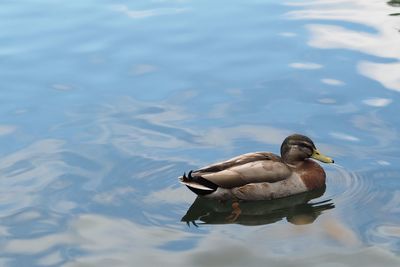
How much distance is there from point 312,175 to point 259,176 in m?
0.53

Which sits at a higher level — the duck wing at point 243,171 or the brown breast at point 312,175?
the duck wing at point 243,171

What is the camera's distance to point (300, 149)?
28.4 feet

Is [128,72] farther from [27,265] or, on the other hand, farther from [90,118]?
[27,265]

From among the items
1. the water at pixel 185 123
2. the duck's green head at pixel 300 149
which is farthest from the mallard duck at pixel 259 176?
the water at pixel 185 123

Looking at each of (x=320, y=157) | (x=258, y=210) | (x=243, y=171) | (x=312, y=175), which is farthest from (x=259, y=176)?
(x=320, y=157)

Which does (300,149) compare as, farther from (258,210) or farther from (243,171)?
(258,210)

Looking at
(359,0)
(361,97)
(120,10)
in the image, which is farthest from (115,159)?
(359,0)

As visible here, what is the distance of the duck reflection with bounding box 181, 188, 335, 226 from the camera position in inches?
316

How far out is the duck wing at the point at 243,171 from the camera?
827 centimetres

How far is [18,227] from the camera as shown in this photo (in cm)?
798

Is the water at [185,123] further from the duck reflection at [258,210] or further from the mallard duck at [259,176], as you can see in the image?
the mallard duck at [259,176]

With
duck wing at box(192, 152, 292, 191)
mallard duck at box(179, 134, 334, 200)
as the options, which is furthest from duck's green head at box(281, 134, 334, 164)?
duck wing at box(192, 152, 292, 191)

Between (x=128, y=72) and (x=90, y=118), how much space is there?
58.0 inches

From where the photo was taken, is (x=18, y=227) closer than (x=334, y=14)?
Yes
